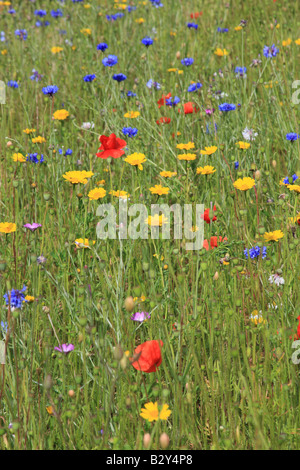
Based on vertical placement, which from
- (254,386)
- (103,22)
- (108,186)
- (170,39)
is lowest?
(254,386)

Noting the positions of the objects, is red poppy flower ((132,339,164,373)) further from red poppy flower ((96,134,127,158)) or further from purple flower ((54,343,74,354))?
red poppy flower ((96,134,127,158))

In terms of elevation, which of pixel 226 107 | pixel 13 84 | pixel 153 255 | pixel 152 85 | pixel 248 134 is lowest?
pixel 153 255

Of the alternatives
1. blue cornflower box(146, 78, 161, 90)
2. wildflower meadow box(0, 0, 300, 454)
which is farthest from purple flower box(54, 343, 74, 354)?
blue cornflower box(146, 78, 161, 90)

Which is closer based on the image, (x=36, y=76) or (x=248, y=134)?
(x=248, y=134)

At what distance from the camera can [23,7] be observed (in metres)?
5.02

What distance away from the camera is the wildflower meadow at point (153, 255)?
4.16 ft

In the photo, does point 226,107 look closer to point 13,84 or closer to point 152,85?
point 152,85

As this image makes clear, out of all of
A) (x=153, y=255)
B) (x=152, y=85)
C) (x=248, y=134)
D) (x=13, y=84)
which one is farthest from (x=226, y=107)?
(x=13, y=84)

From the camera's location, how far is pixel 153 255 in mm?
1783

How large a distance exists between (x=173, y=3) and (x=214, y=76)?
1.41 meters

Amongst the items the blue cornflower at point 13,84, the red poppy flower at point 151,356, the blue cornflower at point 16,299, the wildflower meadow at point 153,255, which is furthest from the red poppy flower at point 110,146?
the blue cornflower at point 13,84
